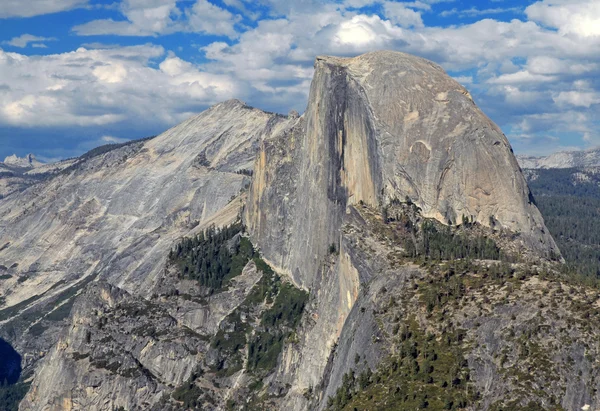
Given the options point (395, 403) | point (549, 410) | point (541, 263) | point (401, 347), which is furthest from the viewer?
point (541, 263)

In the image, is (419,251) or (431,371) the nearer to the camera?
(431,371)

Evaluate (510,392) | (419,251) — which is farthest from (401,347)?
(419,251)

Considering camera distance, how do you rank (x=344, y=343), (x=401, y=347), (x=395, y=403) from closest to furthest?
(x=395, y=403) → (x=401, y=347) → (x=344, y=343)

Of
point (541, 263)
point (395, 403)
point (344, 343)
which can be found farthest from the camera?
point (541, 263)

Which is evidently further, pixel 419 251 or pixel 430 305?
pixel 419 251

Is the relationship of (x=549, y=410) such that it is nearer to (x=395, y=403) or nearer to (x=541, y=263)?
(x=395, y=403)

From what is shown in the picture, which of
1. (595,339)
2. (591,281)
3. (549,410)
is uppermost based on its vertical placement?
(591,281)

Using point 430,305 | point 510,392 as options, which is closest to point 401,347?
point 430,305

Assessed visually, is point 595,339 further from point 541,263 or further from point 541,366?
point 541,263

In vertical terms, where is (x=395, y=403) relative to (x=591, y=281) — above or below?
below
